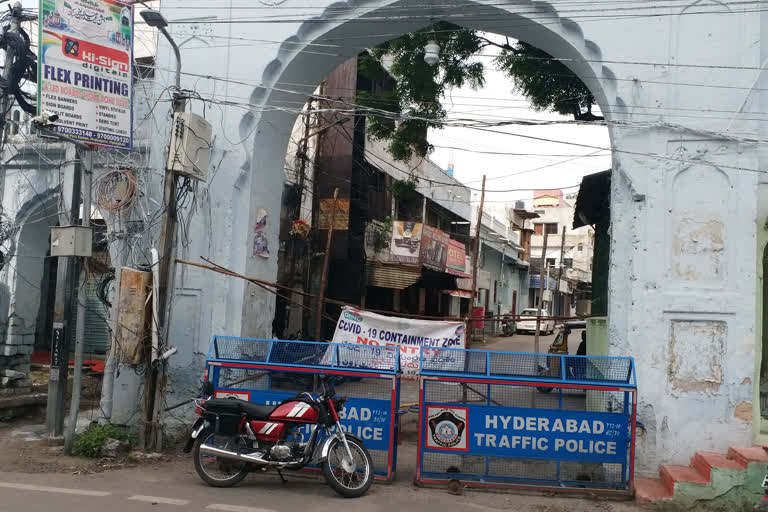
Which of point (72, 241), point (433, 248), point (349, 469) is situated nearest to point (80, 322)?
point (72, 241)

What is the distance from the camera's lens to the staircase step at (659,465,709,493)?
7.11 meters

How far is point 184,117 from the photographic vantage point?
8.62 m

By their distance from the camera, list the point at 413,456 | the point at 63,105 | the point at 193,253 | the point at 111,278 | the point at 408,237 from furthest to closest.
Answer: the point at 408,237 → the point at 111,278 → the point at 193,253 → the point at 413,456 → the point at 63,105

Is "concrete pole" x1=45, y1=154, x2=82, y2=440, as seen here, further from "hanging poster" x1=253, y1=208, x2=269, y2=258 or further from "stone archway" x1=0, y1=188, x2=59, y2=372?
"stone archway" x1=0, y1=188, x2=59, y2=372

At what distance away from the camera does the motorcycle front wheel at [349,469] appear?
6773 millimetres

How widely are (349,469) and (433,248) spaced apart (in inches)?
588

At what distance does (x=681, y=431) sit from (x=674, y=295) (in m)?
1.55

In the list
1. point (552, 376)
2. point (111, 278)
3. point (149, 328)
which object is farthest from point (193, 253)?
point (552, 376)

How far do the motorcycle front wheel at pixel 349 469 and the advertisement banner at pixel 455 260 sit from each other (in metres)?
16.7

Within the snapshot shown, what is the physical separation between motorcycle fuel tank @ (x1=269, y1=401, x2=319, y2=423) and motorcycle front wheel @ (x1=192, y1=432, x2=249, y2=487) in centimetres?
47

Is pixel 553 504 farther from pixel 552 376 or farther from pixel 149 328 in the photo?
pixel 149 328

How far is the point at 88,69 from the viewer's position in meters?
8.39

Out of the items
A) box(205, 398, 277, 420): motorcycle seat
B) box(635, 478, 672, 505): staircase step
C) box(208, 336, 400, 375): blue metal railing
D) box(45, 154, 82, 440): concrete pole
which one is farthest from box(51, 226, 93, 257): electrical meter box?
box(635, 478, 672, 505): staircase step

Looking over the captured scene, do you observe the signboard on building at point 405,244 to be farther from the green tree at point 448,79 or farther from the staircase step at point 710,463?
the staircase step at point 710,463
